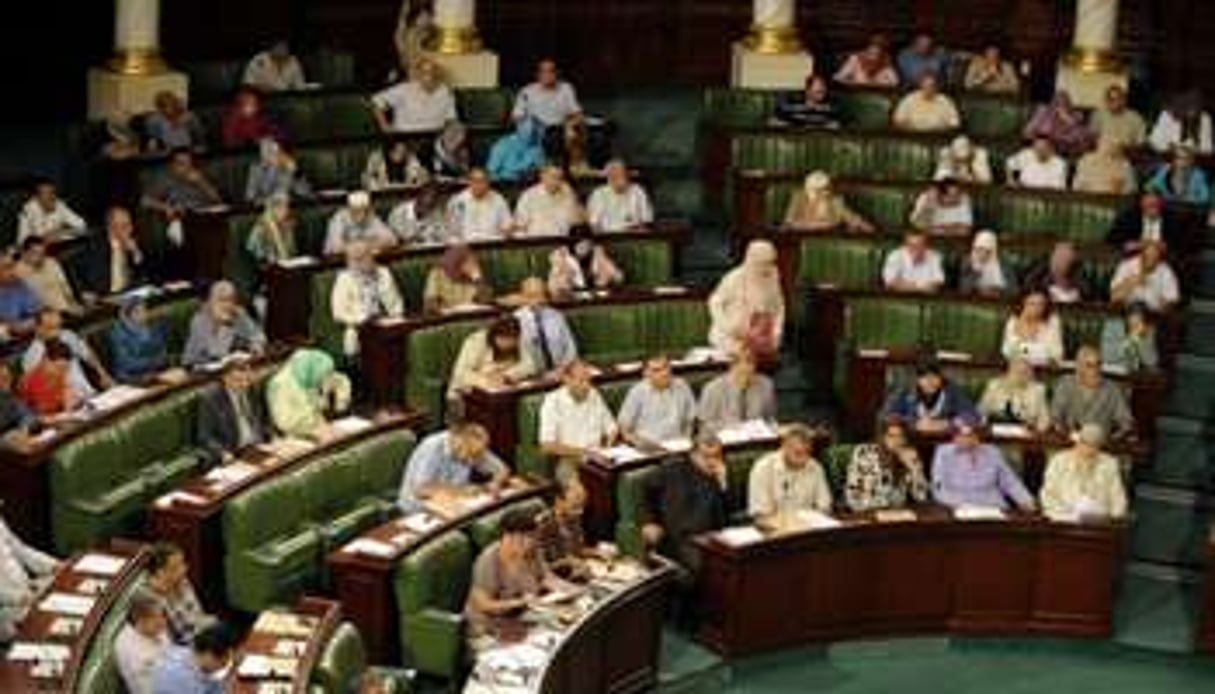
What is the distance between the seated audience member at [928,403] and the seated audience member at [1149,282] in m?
2.00

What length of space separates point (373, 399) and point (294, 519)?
2373mm

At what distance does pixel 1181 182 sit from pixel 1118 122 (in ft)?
4.24

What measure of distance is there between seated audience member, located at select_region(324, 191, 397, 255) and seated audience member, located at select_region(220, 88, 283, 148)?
166cm

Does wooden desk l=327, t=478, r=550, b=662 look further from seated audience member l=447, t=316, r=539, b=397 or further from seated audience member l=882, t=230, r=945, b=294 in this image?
seated audience member l=882, t=230, r=945, b=294

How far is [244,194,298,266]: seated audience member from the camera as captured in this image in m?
15.2

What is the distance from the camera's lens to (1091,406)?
46.1ft

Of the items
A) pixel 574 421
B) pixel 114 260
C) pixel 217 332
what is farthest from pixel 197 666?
pixel 114 260

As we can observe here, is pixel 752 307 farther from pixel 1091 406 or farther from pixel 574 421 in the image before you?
pixel 1091 406

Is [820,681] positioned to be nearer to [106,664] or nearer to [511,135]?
[106,664]

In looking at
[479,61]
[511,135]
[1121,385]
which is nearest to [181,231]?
[511,135]

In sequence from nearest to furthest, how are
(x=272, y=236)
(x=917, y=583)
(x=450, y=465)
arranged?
(x=450, y=465)
(x=917, y=583)
(x=272, y=236)

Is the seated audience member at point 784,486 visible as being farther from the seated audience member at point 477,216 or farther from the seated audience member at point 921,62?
the seated audience member at point 921,62

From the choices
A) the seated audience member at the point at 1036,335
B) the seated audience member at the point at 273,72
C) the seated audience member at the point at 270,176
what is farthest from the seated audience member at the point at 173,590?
the seated audience member at the point at 273,72

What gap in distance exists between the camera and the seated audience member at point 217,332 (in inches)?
542
